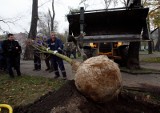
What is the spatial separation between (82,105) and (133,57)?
19.8 ft

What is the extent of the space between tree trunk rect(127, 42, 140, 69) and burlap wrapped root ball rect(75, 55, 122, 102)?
18.1ft

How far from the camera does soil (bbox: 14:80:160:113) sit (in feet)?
17.8

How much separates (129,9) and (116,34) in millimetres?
1049

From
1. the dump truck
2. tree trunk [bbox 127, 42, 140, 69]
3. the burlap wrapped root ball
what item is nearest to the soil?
the burlap wrapped root ball

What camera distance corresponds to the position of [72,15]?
9656 mm

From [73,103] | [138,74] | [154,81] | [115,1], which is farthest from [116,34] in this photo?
[115,1]

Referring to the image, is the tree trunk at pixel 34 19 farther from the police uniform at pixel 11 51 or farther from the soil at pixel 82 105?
the soil at pixel 82 105

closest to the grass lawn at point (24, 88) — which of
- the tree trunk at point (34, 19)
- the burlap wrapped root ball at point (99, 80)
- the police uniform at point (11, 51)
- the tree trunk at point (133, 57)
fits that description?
the police uniform at point (11, 51)

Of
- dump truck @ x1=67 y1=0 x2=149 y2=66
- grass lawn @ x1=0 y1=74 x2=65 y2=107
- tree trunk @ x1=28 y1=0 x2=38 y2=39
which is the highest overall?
tree trunk @ x1=28 y1=0 x2=38 y2=39

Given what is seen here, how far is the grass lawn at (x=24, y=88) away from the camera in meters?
7.08

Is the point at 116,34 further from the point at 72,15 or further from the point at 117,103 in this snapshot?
the point at 117,103

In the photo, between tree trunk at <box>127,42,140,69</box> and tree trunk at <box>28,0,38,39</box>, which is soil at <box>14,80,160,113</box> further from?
tree trunk at <box>28,0,38,39</box>

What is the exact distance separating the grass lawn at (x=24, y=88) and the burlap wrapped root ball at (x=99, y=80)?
1667mm

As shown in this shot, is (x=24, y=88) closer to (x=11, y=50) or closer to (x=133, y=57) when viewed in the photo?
(x=11, y=50)
